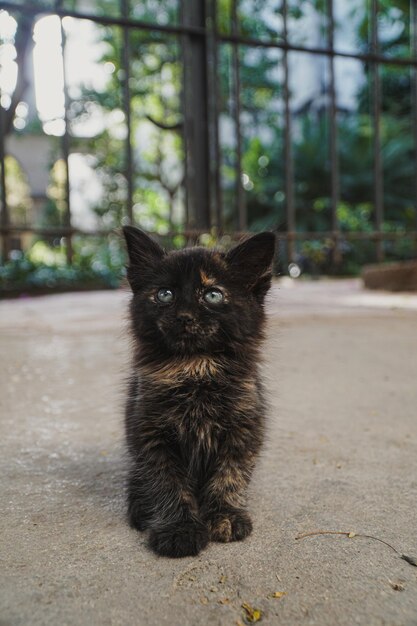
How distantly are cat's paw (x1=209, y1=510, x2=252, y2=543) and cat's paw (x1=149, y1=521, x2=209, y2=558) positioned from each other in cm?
3

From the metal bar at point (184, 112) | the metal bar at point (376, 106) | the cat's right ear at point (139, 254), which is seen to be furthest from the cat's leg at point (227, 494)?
the metal bar at point (376, 106)

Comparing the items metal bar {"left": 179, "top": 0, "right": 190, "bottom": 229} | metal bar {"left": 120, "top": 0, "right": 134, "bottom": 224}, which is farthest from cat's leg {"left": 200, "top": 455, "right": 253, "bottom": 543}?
metal bar {"left": 179, "top": 0, "right": 190, "bottom": 229}

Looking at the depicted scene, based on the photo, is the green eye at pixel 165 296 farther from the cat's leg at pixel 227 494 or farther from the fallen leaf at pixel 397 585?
the fallen leaf at pixel 397 585

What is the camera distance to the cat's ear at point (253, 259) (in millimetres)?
1492

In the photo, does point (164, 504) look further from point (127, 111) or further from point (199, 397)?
point (127, 111)

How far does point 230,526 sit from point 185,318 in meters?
0.48

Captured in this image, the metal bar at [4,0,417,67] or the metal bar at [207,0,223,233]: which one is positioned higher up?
the metal bar at [4,0,417,67]

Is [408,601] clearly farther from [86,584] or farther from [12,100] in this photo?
[12,100]

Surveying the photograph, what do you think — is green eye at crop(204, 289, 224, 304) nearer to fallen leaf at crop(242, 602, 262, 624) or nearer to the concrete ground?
the concrete ground

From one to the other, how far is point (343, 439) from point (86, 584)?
3.70ft

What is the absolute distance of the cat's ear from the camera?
1492 mm

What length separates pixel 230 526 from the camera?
1.29 meters

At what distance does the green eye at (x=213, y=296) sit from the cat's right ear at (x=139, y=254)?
192mm

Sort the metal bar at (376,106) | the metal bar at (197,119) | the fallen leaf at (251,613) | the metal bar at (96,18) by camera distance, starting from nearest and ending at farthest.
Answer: the fallen leaf at (251,613) → the metal bar at (96,18) → the metal bar at (197,119) → the metal bar at (376,106)
